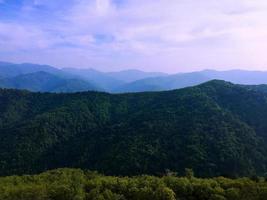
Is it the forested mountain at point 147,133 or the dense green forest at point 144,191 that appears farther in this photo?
the forested mountain at point 147,133

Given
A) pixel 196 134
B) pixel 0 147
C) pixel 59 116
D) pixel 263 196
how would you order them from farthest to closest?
Answer: 1. pixel 59 116
2. pixel 0 147
3. pixel 196 134
4. pixel 263 196

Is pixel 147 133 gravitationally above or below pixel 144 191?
below

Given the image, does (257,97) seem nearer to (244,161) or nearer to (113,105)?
(244,161)

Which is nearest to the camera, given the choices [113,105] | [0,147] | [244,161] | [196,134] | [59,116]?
[244,161]

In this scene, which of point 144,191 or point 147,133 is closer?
point 144,191

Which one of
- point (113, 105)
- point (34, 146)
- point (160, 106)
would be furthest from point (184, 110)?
point (34, 146)

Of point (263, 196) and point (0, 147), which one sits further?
point (0, 147)

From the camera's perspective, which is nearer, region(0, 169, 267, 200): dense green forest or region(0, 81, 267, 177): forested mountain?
region(0, 169, 267, 200): dense green forest

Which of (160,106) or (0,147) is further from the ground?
(160,106)
